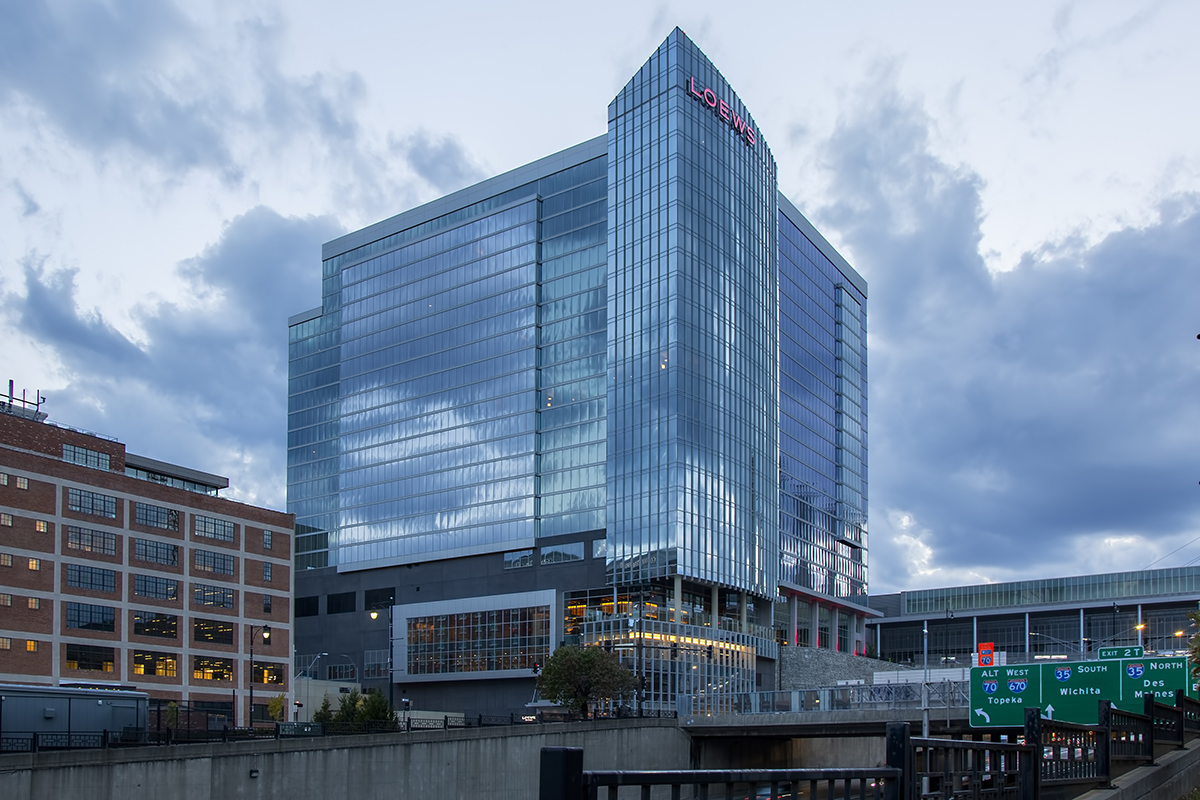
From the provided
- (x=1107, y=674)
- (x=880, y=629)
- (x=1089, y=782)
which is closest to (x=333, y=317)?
(x=880, y=629)

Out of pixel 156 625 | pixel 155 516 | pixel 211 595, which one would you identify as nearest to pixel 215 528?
pixel 211 595

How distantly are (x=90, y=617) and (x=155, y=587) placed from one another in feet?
22.6

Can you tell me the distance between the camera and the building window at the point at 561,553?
11688cm

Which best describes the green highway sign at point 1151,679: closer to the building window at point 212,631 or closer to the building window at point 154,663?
the building window at point 154,663

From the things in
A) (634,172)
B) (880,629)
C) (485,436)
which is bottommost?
(880,629)

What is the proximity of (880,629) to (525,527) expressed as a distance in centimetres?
7524

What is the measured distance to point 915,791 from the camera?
10.2 meters

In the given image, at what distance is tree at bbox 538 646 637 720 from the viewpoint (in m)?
91.1

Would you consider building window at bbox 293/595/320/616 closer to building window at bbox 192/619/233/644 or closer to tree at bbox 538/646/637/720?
building window at bbox 192/619/233/644

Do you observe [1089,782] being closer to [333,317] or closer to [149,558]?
[149,558]

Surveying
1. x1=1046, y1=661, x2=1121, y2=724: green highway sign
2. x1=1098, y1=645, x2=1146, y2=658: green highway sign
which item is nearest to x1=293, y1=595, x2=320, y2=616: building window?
x1=1098, y1=645, x2=1146, y2=658: green highway sign

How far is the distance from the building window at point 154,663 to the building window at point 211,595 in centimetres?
548

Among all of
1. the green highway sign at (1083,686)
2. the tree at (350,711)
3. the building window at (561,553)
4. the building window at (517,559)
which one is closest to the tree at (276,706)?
the tree at (350,711)

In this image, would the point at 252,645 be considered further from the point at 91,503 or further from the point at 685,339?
the point at 685,339
